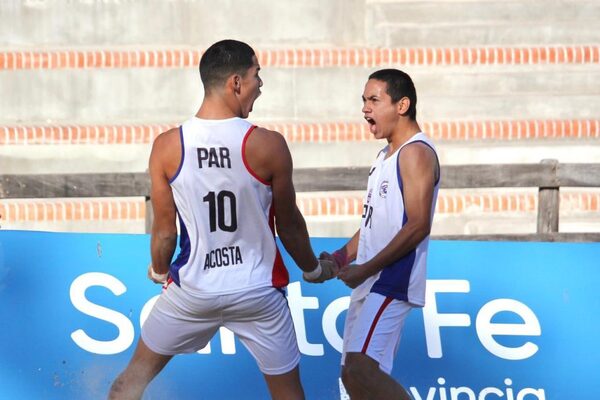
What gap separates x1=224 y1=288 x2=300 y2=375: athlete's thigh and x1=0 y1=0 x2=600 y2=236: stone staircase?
20.8ft

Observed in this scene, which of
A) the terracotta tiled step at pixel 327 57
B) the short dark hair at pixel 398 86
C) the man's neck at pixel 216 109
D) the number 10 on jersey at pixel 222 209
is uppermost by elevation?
the terracotta tiled step at pixel 327 57

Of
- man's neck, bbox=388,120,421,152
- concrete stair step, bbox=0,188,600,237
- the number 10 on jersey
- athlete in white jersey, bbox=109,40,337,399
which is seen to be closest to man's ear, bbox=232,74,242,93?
athlete in white jersey, bbox=109,40,337,399

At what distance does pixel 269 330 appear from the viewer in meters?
5.17

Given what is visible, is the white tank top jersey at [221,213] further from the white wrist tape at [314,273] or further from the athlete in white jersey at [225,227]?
the white wrist tape at [314,273]

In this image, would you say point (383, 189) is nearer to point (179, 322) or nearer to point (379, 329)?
point (379, 329)

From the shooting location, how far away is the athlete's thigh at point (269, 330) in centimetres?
512

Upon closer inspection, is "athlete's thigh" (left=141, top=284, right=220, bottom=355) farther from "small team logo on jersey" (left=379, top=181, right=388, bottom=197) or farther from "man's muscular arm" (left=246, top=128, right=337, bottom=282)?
"small team logo on jersey" (left=379, top=181, right=388, bottom=197)

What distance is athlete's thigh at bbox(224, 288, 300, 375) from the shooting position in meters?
5.12

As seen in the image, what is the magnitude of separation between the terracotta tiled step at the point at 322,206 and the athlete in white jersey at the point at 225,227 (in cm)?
631

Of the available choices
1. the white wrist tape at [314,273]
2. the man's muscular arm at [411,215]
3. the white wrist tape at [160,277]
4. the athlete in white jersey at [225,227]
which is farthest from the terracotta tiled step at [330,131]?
the athlete in white jersey at [225,227]

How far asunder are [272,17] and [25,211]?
11.2ft

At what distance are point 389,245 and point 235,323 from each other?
0.93m

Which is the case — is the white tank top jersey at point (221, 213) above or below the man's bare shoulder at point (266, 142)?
below

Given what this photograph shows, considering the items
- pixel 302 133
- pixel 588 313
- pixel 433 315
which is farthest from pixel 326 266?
pixel 302 133
